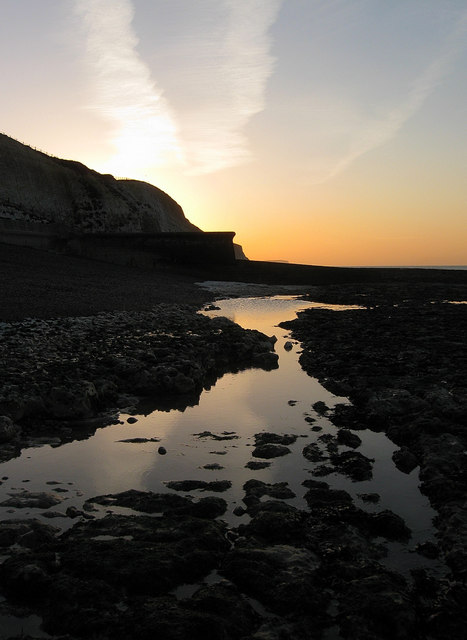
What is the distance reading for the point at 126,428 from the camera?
6.90 meters

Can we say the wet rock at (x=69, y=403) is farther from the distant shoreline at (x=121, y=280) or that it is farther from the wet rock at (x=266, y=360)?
the distant shoreline at (x=121, y=280)

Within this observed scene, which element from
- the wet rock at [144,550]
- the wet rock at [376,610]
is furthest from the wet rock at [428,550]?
the wet rock at [144,550]

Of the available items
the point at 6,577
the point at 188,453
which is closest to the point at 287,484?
the point at 188,453

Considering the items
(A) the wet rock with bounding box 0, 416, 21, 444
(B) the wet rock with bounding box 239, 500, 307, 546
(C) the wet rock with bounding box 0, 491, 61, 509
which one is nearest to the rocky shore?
(A) the wet rock with bounding box 0, 416, 21, 444

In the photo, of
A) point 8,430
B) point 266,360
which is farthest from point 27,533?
point 266,360

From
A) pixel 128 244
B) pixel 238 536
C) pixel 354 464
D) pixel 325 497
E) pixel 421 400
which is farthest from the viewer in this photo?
pixel 128 244

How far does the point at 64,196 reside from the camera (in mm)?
55250

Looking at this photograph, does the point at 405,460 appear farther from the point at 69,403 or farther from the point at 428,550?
the point at 69,403

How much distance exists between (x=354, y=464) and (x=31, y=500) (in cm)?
319

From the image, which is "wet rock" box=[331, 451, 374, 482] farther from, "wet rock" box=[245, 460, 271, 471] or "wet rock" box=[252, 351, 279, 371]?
"wet rock" box=[252, 351, 279, 371]

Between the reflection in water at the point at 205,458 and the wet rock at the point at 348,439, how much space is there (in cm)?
9

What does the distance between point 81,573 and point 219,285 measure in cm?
3635

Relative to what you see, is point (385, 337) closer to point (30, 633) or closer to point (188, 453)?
point (188, 453)

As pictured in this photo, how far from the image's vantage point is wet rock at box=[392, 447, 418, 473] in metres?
5.62
